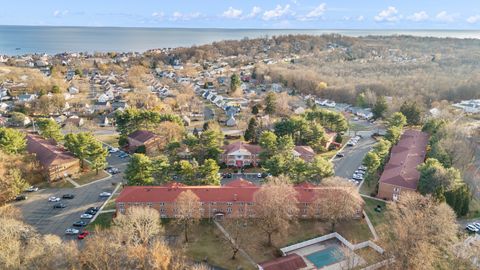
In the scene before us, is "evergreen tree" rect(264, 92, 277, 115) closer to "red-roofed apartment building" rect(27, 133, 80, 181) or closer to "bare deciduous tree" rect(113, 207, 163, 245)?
"red-roofed apartment building" rect(27, 133, 80, 181)

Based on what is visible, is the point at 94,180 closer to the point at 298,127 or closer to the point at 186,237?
the point at 186,237

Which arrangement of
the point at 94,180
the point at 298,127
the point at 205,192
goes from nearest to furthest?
the point at 205,192 → the point at 94,180 → the point at 298,127

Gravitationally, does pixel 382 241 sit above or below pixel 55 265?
below

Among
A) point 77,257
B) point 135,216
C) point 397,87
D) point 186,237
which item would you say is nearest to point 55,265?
point 77,257

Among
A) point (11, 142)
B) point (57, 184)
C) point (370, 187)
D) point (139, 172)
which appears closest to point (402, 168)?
point (370, 187)

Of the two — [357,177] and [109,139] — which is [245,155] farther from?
[109,139]

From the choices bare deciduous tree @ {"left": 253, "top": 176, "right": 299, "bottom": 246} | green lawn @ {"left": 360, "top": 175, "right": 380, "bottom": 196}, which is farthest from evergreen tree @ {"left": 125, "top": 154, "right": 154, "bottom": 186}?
green lawn @ {"left": 360, "top": 175, "right": 380, "bottom": 196}
